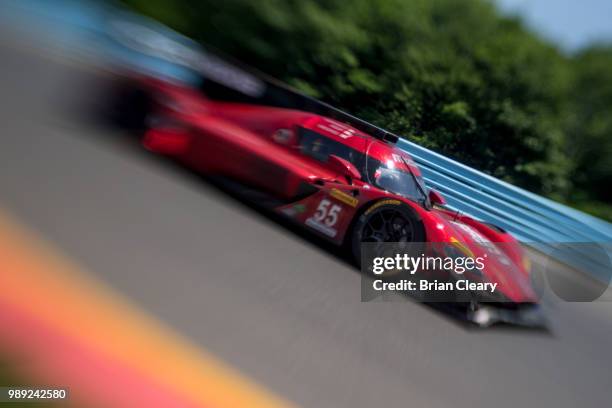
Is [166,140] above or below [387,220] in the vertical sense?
below

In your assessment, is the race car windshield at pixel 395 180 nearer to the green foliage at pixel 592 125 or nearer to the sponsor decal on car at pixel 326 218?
the sponsor decal on car at pixel 326 218

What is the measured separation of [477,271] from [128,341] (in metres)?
2.19

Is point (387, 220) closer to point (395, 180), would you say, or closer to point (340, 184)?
point (395, 180)

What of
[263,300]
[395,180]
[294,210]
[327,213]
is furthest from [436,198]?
[263,300]

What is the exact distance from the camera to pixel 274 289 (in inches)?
134

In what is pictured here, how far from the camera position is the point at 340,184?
12.2 ft

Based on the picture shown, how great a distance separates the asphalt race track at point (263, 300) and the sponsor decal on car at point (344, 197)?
0.48 meters

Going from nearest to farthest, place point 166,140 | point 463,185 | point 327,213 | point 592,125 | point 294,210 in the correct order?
point 463,185 → point 327,213 → point 294,210 → point 166,140 → point 592,125

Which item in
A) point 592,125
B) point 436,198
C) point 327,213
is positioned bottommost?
point 327,213

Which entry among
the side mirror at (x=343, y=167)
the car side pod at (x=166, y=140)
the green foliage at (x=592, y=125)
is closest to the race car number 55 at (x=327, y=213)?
the side mirror at (x=343, y=167)

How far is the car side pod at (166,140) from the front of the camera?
4156 millimetres

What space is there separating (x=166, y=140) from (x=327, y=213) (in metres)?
1.46

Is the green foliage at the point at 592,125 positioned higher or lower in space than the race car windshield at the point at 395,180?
higher

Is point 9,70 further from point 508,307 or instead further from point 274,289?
point 508,307
